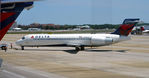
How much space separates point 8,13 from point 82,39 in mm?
27646

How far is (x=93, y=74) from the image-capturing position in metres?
23.5

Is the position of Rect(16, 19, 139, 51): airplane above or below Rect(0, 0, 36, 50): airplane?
below

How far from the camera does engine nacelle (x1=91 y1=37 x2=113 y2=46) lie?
46.8 meters

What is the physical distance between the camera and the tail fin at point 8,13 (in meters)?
21.4

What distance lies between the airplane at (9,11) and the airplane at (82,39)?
24763 millimetres

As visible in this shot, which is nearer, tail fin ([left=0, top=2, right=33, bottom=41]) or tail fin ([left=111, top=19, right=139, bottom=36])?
tail fin ([left=0, top=2, right=33, bottom=41])

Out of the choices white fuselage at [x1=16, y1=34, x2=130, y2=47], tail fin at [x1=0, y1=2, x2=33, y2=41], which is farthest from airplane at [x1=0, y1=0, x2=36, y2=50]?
white fuselage at [x1=16, y1=34, x2=130, y2=47]

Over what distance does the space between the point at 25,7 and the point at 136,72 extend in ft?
34.3

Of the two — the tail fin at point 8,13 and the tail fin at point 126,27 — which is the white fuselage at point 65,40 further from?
the tail fin at point 8,13

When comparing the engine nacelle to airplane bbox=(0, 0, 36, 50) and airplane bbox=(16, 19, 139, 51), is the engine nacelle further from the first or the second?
airplane bbox=(0, 0, 36, 50)

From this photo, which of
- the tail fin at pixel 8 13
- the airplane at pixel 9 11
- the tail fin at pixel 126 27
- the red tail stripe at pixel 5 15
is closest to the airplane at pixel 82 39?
the tail fin at pixel 126 27

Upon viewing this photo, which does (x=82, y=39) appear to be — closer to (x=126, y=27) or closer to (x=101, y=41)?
(x=101, y=41)

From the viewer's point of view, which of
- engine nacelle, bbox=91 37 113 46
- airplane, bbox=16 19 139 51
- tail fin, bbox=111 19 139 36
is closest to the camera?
engine nacelle, bbox=91 37 113 46

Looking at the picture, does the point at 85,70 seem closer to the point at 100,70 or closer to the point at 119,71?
the point at 100,70
